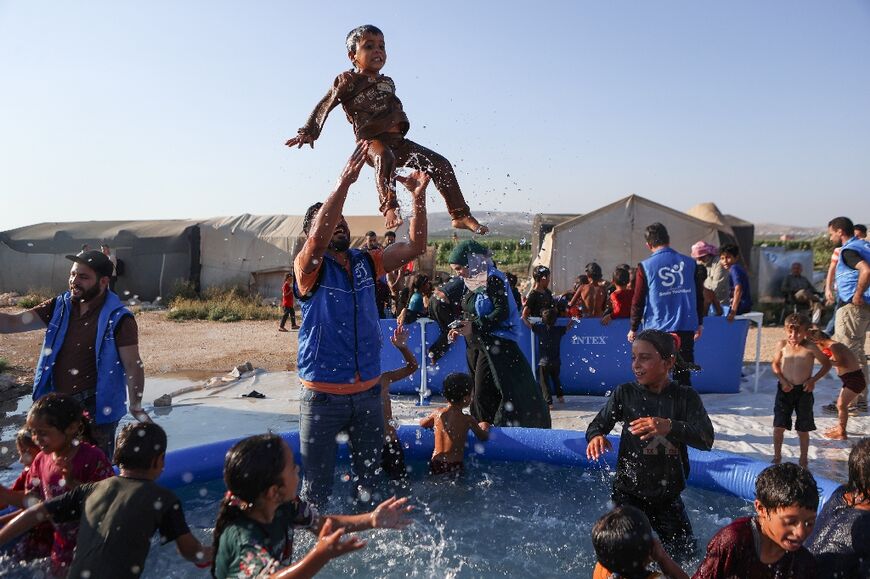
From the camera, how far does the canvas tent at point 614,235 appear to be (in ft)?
52.6

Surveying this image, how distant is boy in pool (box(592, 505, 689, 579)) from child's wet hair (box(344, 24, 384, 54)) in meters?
2.71

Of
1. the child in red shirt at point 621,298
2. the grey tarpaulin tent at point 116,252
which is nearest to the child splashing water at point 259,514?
the child in red shirt at point 621,298

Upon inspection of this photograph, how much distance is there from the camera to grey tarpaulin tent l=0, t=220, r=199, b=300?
22922 mm

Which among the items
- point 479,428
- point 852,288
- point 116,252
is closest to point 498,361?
point 479,428

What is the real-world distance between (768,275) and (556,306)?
1064 centimetres

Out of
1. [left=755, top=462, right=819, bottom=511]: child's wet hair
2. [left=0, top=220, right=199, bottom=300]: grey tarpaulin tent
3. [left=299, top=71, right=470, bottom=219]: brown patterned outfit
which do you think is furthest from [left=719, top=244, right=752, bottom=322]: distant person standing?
[left=0, top=220, right=199, bottom=300]: grey tarpaulin tent

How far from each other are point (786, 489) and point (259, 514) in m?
1.89

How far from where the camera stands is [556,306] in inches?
352

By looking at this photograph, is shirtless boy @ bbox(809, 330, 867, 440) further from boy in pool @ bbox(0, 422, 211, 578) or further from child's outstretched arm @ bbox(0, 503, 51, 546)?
child's outstretched arm @ bbox(0, 503, 51, 546)

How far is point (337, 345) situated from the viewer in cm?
367

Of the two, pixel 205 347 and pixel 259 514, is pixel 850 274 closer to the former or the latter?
pixel 259 514

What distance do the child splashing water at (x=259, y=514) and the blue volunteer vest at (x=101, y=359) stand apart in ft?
6.08

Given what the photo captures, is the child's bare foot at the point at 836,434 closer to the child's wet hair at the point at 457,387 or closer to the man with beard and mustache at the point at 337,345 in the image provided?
the child's wet hair at the point at 457,387

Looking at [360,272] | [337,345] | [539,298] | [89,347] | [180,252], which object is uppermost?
[360,272]
